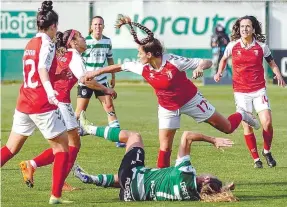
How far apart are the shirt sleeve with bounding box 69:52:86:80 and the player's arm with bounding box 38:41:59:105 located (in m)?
0.95

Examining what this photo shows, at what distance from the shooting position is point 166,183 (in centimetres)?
1066

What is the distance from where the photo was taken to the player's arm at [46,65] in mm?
10517

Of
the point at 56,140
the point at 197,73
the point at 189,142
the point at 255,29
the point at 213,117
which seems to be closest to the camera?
the point at 56,140

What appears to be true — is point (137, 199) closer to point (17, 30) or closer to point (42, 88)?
point (42, 88)

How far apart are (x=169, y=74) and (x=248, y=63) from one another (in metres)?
3.31

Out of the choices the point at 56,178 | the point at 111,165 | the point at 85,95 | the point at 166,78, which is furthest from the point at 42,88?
the point at 85,95

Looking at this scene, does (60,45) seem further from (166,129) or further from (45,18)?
(166,129)

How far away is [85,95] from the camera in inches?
690

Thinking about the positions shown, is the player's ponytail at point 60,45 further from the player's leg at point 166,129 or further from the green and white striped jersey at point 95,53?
the green and white striped jersey at point 95,53

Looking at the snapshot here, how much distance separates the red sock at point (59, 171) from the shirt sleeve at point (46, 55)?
97cm

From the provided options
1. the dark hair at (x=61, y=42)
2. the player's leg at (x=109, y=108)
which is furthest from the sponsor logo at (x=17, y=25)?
the dark hair at (x=61, y=42)

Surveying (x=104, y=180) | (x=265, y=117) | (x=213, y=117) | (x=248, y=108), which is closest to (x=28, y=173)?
(x=104, y=180)

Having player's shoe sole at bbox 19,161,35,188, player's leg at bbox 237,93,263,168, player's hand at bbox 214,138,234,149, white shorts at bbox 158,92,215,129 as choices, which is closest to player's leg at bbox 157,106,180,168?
white shorts at bbox 158,92,215,129

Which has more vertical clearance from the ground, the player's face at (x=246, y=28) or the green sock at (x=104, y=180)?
the player's face at (x=246, y=28)
